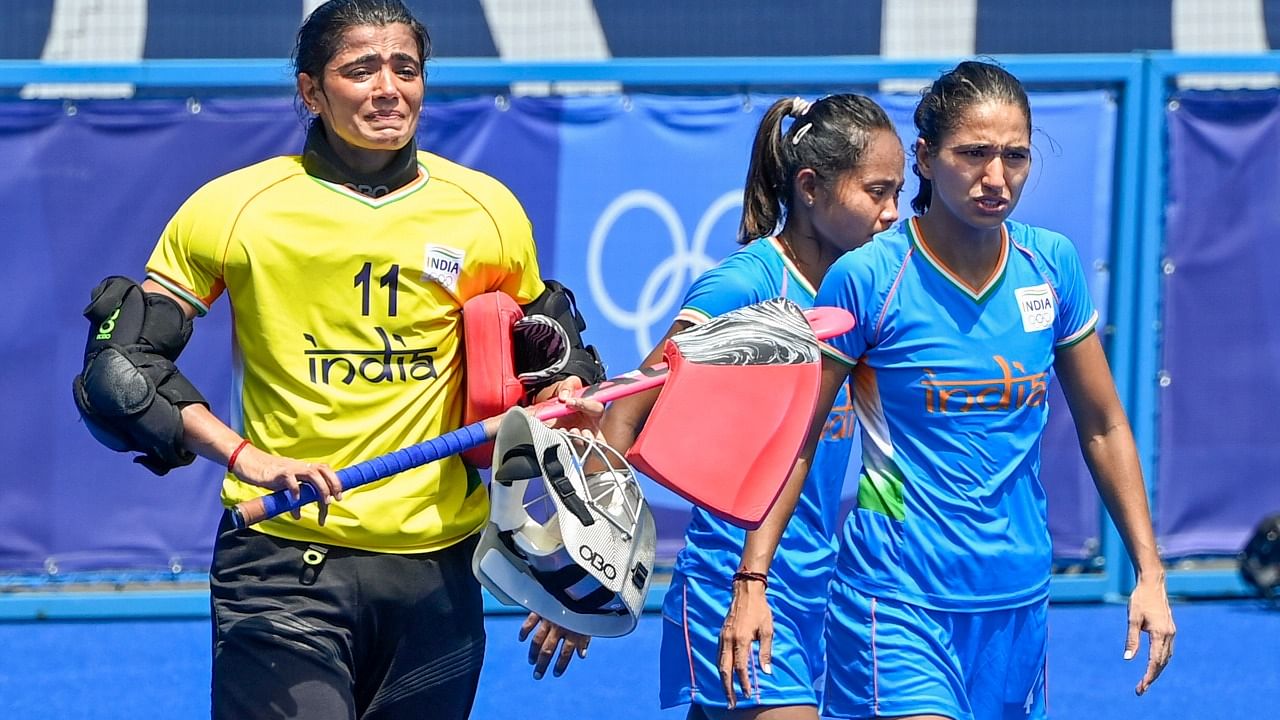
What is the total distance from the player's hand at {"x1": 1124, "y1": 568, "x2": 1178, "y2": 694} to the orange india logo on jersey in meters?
0.46

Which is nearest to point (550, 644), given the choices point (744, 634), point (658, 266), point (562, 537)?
point (744, 634)

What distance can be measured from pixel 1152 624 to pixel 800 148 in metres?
1.37

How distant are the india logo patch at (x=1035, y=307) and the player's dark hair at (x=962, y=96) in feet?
0.93

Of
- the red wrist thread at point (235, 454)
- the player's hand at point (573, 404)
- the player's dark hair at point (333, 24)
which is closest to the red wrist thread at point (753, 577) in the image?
the player's hand at point (573, 404)

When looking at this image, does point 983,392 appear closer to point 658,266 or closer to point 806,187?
point 806,187

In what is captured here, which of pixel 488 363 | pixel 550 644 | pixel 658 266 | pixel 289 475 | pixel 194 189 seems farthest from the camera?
pixel 658 266

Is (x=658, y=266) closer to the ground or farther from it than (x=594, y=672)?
farther from it

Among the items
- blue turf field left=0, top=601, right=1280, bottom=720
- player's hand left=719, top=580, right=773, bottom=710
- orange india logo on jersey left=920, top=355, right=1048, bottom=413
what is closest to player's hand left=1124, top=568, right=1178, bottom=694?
orange india logo on jersey left=920, top=355, right=1048, bottom=413

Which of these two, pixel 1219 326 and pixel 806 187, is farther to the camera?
pixel 1219 326

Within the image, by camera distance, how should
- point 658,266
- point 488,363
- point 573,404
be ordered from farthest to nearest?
point 658,266 < point 488,363 < point 573,404

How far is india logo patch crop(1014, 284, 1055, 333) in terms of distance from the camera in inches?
142

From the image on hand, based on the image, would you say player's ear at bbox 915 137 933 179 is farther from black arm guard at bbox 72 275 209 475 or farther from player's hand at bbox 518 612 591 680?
black arm guard at bbox 72 275 209 475

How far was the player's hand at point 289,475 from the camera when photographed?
311 centimetres

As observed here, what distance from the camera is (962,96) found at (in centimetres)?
362
